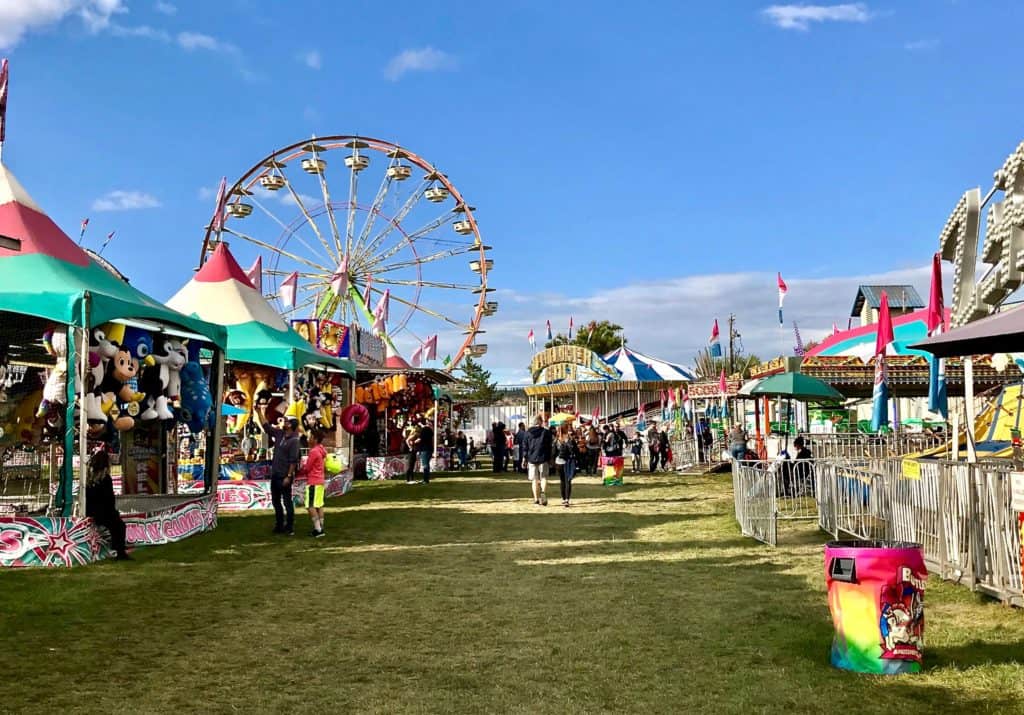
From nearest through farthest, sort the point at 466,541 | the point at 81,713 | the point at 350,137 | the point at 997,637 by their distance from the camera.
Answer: the point at 81,713, the point at 997,637, the point at 466,541, the point at 350,137

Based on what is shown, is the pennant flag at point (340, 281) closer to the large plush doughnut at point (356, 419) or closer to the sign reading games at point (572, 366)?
the large plush doughnut at point (356, 419)

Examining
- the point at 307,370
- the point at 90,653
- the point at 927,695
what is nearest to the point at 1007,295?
the point at 927,695

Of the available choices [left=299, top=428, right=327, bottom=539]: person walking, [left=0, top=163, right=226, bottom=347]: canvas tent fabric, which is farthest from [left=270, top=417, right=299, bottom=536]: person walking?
[left=0, top=163, right=226, bottom=347]: canvas tent fabric

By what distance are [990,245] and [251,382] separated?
12.9m

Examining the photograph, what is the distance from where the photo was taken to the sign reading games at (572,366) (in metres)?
44.2

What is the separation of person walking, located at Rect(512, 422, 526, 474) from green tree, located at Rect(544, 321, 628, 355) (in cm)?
3854

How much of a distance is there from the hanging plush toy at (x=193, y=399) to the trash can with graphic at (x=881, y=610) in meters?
9.78

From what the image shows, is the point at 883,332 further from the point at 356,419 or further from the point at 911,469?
the point at 356,419

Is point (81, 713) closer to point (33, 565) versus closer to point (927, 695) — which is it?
point (927, 695)

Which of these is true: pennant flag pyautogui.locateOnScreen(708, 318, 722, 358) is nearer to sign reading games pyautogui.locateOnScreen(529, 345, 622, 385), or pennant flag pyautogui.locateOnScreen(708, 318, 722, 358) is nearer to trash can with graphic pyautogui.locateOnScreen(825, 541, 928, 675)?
sign reading games pyautogui.locateOnScreen(529, 345, 622, 385)

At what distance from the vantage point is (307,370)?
19.5 metres

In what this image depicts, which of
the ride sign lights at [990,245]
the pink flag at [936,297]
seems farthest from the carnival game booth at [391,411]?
the ride sign lights at [990,245]

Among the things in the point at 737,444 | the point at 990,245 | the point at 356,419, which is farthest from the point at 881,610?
the point at 737,444

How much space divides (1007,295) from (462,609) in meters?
6.00
